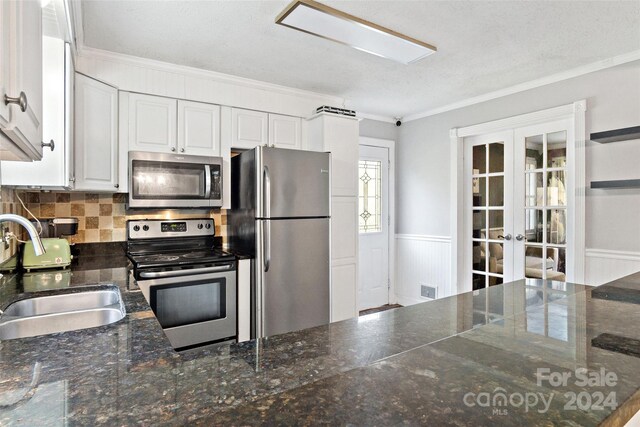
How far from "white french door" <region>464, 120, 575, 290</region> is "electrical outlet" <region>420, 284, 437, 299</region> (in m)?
0.44

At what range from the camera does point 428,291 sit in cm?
427

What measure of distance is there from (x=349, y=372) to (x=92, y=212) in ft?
9.33

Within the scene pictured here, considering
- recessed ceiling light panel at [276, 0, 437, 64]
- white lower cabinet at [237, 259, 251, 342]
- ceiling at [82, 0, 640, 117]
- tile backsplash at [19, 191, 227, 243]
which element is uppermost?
ceiling at [82, 0, 640, 117]

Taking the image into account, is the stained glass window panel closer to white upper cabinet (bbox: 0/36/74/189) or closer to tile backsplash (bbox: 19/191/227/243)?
tile backsplash (bbox: 19/191/227/243)

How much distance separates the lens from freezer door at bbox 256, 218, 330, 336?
277 centimetres

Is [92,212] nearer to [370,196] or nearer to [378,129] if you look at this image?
[370,196]

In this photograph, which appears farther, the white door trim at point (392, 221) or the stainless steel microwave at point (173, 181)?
the white door trim at point (392, 221)

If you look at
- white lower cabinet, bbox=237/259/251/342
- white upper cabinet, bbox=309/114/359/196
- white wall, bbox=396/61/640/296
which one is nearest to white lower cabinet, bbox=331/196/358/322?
white upper cabinet, bbox=309/114/359/196

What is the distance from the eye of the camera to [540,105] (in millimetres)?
3248

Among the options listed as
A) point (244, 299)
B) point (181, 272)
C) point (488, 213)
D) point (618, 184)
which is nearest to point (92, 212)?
point (181, 272)

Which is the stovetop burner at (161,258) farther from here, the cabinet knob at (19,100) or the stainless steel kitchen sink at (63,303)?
the cabinet knob at (19,100)

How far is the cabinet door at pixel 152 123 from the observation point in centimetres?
273

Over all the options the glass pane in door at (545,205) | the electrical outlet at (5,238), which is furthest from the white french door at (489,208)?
the electrical outlet at (5,238)

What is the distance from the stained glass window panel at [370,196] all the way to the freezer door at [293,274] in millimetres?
1435
